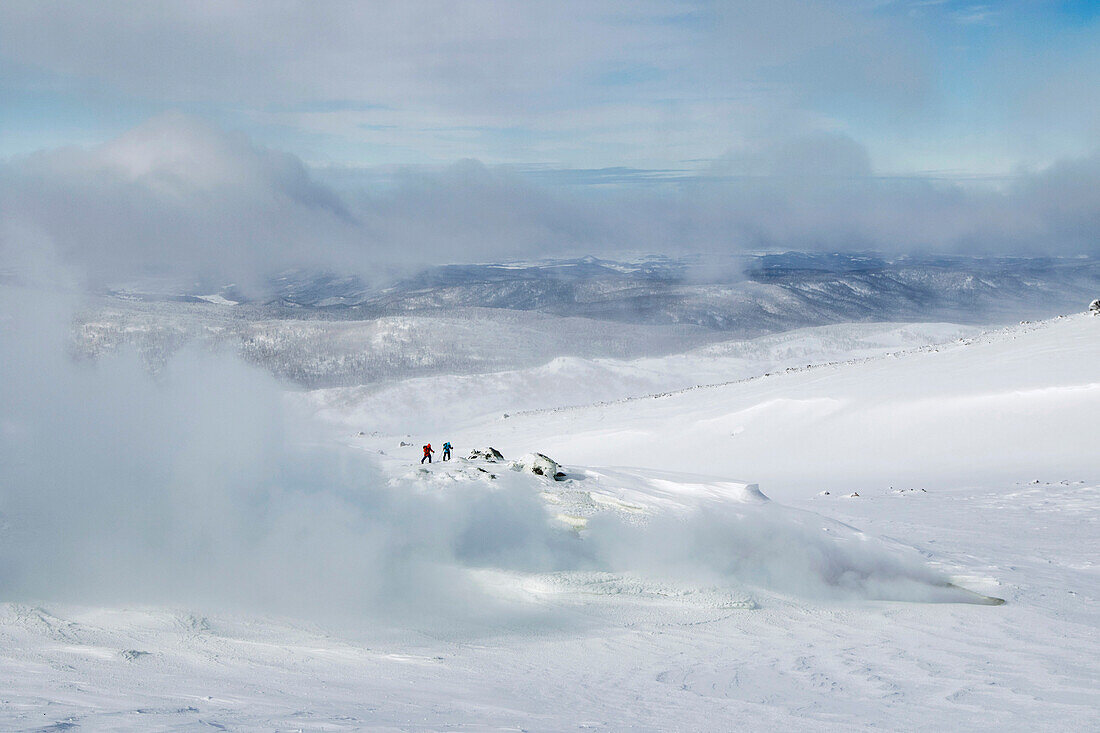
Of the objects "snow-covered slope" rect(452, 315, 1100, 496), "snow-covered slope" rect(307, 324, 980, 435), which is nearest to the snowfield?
"snow-covered slope" rect(452, 315, 1100, 496)

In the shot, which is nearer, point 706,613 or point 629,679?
point 629,679

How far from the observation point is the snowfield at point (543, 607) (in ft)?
20.3

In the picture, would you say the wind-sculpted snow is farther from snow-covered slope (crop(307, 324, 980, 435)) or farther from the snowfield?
snow-covered slope (crop(307, 324, 980, 435))

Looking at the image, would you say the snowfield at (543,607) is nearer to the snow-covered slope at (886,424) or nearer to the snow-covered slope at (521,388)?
the snow-covered slope at (886,424)

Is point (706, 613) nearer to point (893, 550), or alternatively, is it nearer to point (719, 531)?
point (719, 531)

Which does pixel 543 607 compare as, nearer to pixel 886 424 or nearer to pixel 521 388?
pixel 886 424

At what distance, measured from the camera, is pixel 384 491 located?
11.1 metres

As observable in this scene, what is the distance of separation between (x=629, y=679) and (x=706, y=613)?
2.73 metres

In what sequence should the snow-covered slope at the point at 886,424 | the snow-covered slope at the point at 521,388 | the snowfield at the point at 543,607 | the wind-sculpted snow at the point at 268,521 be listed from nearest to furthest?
the snowfield at the point at 543,607 < the wind-sculpted snow at the point at 268,521 < the snow-covered slope at the point at 886,424 < the snow-covered slope at the point at 521,388

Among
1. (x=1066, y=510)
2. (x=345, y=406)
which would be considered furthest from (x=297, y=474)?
(x=345, y=406)

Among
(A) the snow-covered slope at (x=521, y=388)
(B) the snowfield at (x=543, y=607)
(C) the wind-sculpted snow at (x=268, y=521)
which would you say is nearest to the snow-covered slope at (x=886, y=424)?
(B) the snowfield at (x=543, y=607)

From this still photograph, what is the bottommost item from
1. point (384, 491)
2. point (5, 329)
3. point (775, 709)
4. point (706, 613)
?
point (775, 709)

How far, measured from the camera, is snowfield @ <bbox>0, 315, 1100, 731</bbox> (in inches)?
244

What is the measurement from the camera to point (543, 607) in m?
9.70
